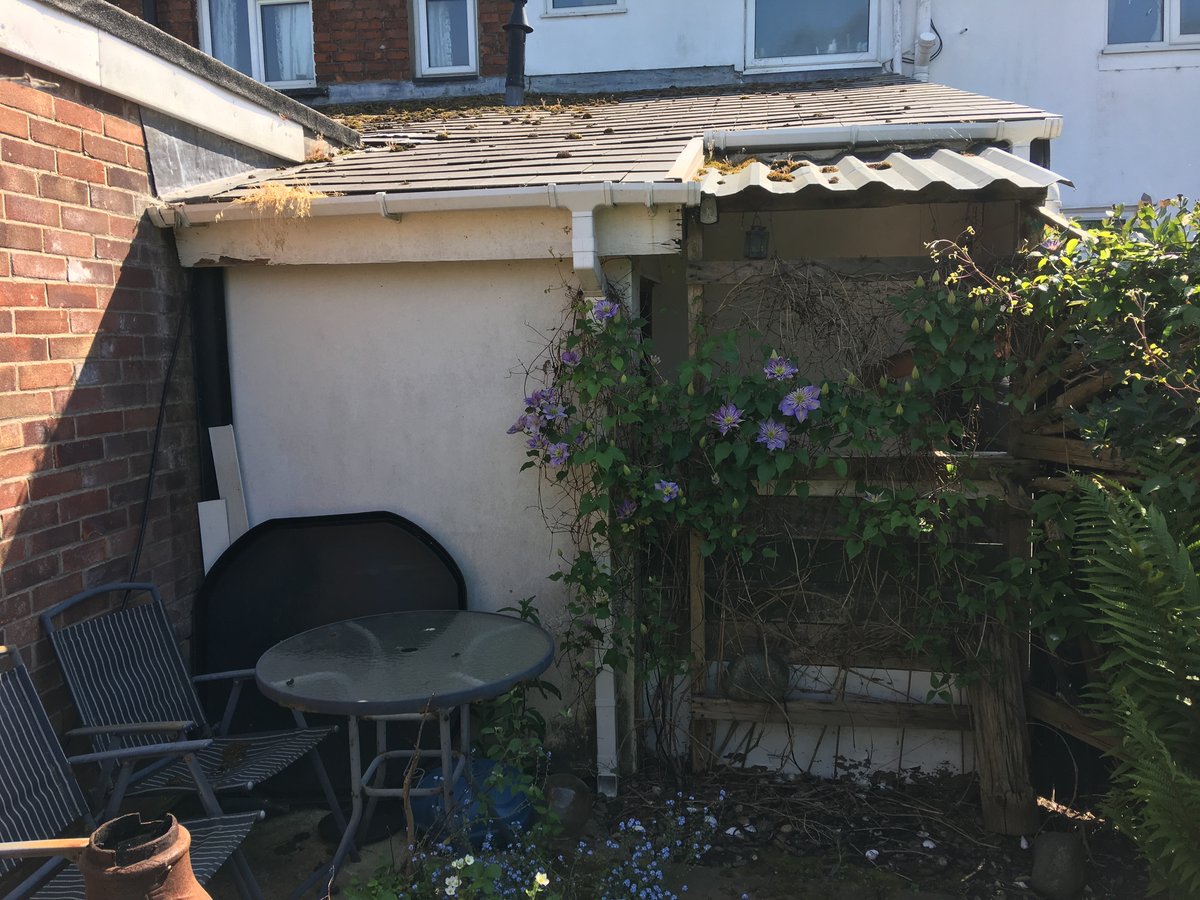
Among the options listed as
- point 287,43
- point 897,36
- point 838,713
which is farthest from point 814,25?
Answer: point 838,713

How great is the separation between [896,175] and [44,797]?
3943mm

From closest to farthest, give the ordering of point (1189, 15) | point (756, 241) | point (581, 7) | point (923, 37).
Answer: point (756, 241) < point (923, 37) < point (1189, 15) < point (581, 7)

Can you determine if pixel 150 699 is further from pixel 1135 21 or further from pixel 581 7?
pixel 1135 21

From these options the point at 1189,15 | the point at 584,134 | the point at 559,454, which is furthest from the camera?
the point at 1189,15

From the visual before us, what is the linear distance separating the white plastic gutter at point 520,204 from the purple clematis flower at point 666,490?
2.82ft

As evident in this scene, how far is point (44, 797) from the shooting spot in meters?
2.81

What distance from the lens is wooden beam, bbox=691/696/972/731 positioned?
3.78m

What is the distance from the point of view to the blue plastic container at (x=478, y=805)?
10.6 feet

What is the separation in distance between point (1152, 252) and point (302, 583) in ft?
11.8

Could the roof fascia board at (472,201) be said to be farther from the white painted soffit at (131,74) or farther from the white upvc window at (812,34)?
the white upvc window at (812,34)

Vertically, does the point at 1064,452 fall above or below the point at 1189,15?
below

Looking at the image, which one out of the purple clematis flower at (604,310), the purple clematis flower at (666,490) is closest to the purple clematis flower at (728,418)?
the purple clematis flower at (666,490)

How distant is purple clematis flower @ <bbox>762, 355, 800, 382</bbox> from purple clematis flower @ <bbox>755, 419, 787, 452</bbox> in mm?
188

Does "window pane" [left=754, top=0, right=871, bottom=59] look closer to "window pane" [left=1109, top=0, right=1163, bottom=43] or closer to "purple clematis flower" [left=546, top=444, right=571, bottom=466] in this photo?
"window pane" [left=1109, top=0, right=1163, bottom=43]
